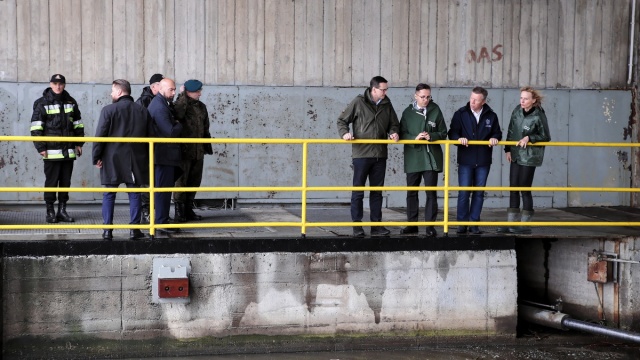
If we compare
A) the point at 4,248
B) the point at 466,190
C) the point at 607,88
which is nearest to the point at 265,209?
the point at 466,190

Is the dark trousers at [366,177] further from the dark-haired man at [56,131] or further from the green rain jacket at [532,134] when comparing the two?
the dark-haired man at [56,131]

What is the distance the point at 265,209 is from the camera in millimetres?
12539

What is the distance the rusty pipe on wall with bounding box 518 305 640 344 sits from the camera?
364 inches

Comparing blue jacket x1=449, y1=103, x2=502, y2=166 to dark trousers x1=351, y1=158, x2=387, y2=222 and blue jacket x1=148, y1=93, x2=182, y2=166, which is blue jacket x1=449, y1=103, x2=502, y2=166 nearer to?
dark trousers x1=351, y1=158, x2=387, y2=222

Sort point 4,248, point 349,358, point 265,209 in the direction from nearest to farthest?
1. point 4,248
2. point 349,358
3. point 265,209

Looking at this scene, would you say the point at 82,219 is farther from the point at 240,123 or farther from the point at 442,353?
the point at 442,353

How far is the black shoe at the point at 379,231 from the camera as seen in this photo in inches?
377

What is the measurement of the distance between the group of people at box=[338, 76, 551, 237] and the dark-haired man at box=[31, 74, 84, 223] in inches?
127

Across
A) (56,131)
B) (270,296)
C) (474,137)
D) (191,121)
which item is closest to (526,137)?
(474,137)

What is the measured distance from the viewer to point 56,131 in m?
10.1

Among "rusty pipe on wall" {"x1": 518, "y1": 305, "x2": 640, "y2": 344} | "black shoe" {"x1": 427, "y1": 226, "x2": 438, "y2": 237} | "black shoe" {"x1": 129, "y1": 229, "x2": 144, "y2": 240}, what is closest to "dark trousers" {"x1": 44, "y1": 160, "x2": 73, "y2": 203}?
"black shoe" {"x1": 129, "y1": 229, "x2": 144, "y2": 240}

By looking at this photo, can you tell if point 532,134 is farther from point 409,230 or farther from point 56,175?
point 56,175

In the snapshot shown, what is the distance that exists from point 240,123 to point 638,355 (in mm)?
6385

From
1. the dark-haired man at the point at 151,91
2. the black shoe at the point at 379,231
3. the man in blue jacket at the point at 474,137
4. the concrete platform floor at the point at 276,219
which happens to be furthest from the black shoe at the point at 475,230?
the dark-haired man at the point at 151,91
